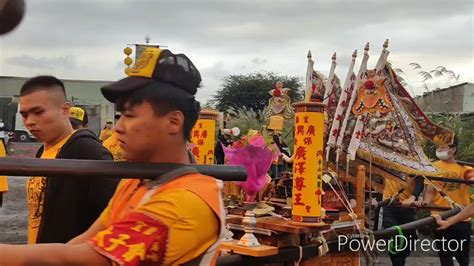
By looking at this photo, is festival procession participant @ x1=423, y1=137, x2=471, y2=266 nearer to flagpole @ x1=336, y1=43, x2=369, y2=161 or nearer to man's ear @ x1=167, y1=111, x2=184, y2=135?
flagpole @ x1=336, y1=43, x2=369, y2=161

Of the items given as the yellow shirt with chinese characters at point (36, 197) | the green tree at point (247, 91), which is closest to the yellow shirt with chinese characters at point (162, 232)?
the yellow shirt with chinese characters at point (36, 197)

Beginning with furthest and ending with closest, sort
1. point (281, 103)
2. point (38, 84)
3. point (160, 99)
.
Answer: point (281, 103)
point (38, 84)
point (160, 99)

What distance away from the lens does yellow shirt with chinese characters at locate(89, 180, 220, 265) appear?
4.47ft

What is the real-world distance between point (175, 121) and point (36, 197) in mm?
1444

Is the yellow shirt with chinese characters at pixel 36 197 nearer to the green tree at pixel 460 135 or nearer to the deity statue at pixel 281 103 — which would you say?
the deity statue at pixel 281 103

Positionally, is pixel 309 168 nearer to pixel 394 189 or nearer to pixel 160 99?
pixel 394 189

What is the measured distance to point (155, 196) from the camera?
1457 millimetres

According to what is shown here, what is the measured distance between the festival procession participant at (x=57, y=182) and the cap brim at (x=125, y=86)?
908 mm

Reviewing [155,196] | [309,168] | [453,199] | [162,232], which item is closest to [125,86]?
[155,196]

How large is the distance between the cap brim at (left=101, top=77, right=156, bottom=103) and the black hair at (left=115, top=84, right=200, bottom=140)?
0.04ft

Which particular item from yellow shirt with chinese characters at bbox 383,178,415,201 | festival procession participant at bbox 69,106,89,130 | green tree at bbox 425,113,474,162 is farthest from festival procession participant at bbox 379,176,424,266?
green tree at bbox 425,113,474,162

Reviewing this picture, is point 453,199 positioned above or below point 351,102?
below

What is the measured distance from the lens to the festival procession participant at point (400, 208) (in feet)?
18.4

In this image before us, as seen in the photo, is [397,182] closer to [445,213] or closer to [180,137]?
[445,213]
